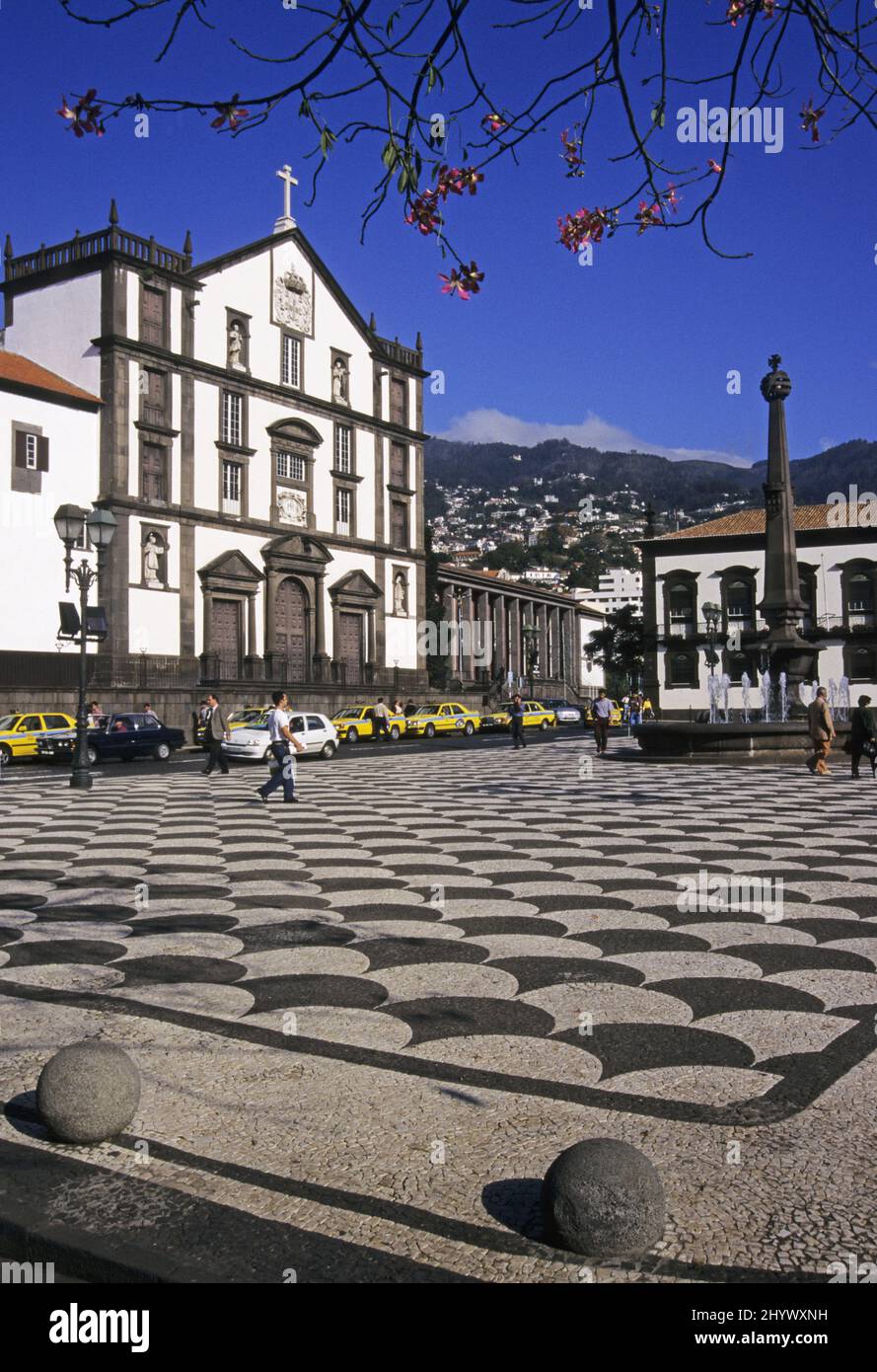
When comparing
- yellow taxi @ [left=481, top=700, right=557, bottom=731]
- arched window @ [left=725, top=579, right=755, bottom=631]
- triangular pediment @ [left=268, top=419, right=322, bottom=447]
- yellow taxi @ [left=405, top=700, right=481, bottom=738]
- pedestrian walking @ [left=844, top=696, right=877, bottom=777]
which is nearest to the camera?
pedestrian walking @ [left=844, top=696, right=877, bottom=777]

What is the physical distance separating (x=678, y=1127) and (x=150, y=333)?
41.2 meters

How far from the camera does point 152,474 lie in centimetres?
4097

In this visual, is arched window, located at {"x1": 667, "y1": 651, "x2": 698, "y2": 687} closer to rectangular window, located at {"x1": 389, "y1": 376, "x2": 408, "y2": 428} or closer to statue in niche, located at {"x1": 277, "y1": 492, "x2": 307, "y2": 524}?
rectangular window, located at {"x1": 389, "y1": 376, "x2": 408, "y2": 428}

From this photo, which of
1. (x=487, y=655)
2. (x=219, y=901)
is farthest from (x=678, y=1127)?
(x=487, y=655)

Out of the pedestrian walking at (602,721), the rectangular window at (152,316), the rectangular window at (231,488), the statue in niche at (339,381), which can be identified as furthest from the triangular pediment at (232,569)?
the pedestrian walking at (602,721)

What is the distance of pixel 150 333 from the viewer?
40.7 metres

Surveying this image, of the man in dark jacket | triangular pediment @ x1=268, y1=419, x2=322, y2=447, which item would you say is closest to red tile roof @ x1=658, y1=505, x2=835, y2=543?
triangular pediment @ x1=268, y1=419, x2=322, y2=447

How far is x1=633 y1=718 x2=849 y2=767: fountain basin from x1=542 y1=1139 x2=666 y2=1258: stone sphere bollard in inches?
830

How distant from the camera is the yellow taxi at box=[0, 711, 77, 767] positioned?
27.9 m

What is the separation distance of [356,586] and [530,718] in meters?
9.62

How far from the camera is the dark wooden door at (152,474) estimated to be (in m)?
40.6

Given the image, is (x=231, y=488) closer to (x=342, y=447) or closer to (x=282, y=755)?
(x=342, y=447)

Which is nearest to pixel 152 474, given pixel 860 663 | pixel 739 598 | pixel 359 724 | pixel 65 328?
pixel 65 328
